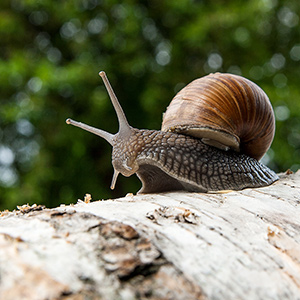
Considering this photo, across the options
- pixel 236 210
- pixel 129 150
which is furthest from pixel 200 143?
pixel 236 210

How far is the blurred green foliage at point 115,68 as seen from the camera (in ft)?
18.1

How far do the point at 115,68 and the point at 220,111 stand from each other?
406 cm

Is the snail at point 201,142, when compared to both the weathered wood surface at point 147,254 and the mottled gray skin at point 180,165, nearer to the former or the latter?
the mottled gray skin at point 180,165

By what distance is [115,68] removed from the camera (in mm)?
6008

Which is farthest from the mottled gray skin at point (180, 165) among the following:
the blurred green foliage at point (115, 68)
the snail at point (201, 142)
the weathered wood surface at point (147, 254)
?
the blurred green foliage at point (115, 68)

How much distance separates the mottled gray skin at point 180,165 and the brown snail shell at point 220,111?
83 mm

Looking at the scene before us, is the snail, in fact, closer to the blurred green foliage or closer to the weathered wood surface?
the weathered wood surface

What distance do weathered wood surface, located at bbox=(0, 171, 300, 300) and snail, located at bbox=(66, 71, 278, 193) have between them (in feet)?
3.00

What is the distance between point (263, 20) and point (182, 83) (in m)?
1.53

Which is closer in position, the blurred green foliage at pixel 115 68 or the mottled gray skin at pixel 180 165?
the mottled gray skin at pixel 180 165

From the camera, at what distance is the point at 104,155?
625 centimetres

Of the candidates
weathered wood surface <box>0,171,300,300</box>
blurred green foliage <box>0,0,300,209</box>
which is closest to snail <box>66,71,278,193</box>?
weathered wood surface <box>0,171,300,300</box>

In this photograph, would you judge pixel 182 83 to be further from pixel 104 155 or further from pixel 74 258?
pixel 74 258

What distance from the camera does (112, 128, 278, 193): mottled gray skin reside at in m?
2.12
